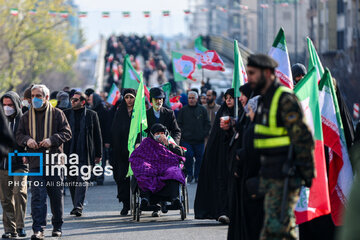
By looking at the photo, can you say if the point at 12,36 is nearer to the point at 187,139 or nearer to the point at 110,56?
the point at 110,56

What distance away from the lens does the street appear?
11.4 m

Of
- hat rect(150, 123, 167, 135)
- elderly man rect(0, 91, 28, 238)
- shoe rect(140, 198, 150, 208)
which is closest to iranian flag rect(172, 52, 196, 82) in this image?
hat rect(150, 123, 167, 135)

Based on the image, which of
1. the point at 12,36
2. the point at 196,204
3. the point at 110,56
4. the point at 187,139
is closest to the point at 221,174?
the point at 196,204

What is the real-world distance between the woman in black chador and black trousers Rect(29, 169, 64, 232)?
6.67 ft

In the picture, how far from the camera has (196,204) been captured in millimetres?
12477

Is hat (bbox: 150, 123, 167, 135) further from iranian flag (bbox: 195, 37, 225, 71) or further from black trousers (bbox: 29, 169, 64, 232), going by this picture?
iranian flag (bbox: 195, 37, 225, 71)

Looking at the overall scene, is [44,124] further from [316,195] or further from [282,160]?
[282,160]

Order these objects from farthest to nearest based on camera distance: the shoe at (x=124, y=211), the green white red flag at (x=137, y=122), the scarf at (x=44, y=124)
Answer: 1. the shoe at (x=124, y=211)
2. the green white red flag at (x=137, y=122)
3. the scarf at (x=44, y=124)

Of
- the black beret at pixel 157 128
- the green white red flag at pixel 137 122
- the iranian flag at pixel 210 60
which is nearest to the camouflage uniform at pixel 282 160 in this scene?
the black beret at pixel 157 128

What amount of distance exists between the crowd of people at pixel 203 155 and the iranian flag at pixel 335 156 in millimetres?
247

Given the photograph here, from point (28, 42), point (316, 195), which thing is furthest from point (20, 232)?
point (28, 42)

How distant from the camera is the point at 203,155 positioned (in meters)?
12.7

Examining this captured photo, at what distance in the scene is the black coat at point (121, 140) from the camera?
14406 millimetres

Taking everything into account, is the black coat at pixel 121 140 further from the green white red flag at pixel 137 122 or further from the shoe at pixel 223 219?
the shoe at pixel 223 219
